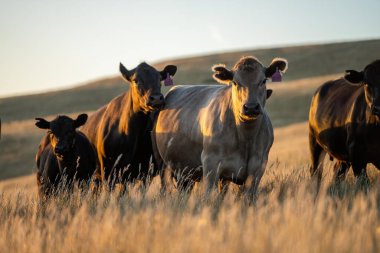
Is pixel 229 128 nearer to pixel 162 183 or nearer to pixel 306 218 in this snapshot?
pixel 162 183

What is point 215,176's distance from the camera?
8172mm

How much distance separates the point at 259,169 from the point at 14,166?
30.9 meters

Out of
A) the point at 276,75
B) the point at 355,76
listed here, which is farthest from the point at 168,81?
the point at 355,76

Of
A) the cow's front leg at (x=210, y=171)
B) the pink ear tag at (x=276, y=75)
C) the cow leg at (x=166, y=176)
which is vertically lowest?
the cow leg at (x=166, y=176)

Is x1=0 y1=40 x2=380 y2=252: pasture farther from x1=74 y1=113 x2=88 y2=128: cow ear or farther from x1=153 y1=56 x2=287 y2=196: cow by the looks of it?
x1=74 y1=113 x2=88 y2=128: cow ear

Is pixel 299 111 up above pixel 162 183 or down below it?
below

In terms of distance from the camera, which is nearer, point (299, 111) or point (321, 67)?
point (299, 111)

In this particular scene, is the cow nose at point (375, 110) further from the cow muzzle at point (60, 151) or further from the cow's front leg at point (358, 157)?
the cow muzzle at point (60, 151)

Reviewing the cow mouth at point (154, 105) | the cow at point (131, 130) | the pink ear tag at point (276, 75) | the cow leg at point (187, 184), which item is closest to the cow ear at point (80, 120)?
the cow at point (131, 130)

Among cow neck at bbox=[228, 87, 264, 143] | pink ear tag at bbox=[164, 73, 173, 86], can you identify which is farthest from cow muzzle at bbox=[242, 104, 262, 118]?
pink ear tag at bbox=[164, 73, 173, 86]

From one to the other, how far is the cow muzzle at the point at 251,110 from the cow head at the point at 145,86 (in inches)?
101

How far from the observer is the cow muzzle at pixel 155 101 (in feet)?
32.6

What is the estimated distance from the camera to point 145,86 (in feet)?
33.8

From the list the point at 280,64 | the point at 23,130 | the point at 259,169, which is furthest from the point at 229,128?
the point at 23,130
